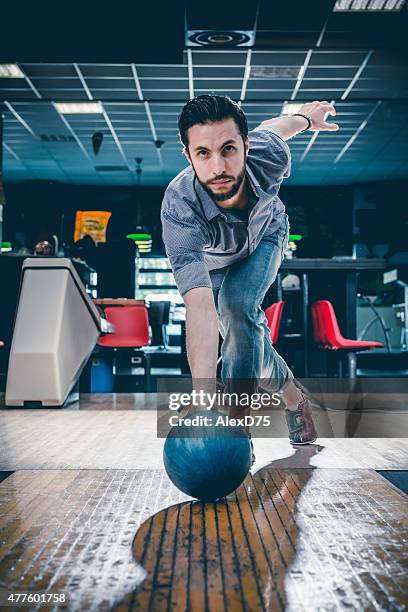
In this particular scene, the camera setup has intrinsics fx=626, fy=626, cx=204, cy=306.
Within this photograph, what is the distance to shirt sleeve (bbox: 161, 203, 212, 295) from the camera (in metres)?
2.13

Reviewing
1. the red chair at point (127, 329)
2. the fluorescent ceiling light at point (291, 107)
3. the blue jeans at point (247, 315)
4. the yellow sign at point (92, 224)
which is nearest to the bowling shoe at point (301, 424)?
the blue jeans at point (247, 315)

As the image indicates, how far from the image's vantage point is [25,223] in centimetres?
1302

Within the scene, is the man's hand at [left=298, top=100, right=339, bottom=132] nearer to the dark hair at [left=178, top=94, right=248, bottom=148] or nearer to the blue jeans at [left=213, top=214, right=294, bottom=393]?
the blue jeans at [left=213, top=214, right=294, bottom=393]

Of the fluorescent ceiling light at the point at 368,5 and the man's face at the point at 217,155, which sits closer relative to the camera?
the man's face at the point at 217,155

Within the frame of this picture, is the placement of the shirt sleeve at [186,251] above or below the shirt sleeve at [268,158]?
below

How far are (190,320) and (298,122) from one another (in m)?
1.15

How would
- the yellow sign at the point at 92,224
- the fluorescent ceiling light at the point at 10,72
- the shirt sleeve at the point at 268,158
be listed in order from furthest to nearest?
the yellow sign at the point at 92,224 → the fluorescent ceiling light at the point at 10,72 → the shirt sleeve at the point at 268,158

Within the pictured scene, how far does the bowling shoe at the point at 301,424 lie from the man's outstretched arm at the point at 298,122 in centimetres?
117

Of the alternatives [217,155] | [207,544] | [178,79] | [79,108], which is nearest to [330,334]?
[217,155]

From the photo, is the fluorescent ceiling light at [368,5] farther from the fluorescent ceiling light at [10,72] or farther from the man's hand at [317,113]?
the fluorescent ceiling light at [10,72]

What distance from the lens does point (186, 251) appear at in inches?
85.0

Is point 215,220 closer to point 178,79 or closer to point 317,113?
point 317,113

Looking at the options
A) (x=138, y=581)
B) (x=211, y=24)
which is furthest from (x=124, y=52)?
(x=138, y=581)

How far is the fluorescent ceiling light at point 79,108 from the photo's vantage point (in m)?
8.66
